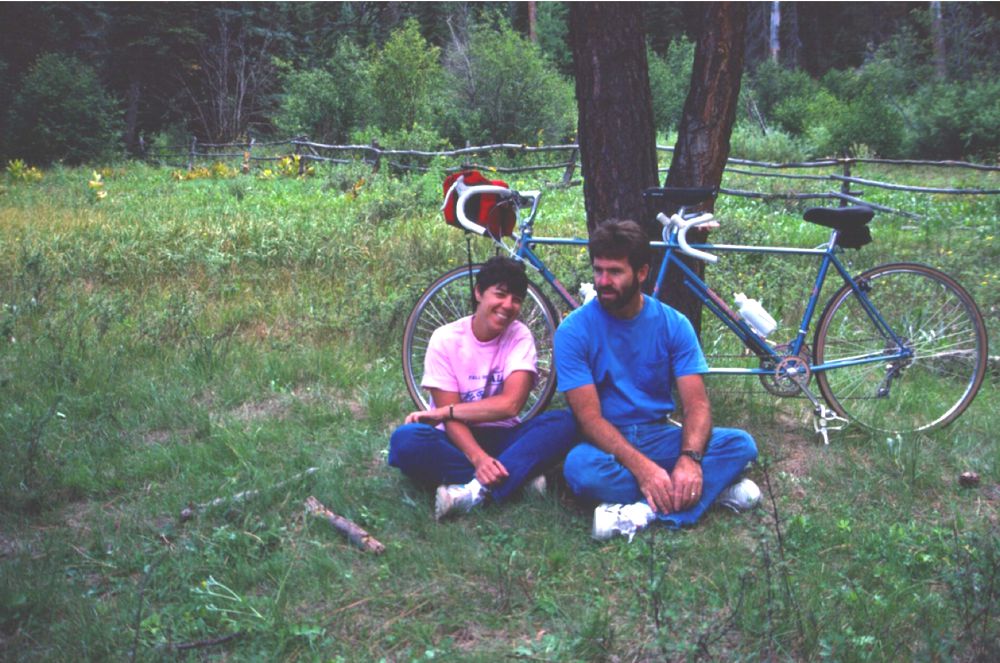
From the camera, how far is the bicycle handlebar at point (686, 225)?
15.2 ft

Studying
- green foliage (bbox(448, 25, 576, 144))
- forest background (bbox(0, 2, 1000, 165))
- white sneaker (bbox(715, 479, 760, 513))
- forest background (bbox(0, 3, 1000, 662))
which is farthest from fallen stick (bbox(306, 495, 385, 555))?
green foliage (bbox(448, 25, 576, 144))

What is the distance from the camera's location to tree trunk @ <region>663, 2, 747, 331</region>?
16.6ft

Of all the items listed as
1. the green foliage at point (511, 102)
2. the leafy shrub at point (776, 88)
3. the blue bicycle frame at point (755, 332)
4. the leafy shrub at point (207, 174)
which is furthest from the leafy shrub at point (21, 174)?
the leafy shrub at point (776, 88)

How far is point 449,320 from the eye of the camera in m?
5.30

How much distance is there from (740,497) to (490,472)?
3.32 ft

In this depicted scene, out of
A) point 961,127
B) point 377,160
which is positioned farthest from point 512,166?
point 961,127

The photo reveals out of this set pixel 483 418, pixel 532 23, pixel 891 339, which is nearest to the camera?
pixel 483 418

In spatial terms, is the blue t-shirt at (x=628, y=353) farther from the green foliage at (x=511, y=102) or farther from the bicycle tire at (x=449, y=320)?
the green foliage at (x=511, y=102)

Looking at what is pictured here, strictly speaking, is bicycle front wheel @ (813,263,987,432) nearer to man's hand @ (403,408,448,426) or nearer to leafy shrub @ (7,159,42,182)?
man's hand @ (403,408,448,426)

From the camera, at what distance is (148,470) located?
186 inches

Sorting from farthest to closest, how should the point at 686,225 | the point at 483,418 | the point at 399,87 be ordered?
the point at 399,87
the point at 686,225
the point at 483,418

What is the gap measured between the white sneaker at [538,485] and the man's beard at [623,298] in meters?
0.78

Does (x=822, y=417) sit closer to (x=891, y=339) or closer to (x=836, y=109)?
(x=891, y=339)

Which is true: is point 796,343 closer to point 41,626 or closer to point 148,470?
point 148,470
